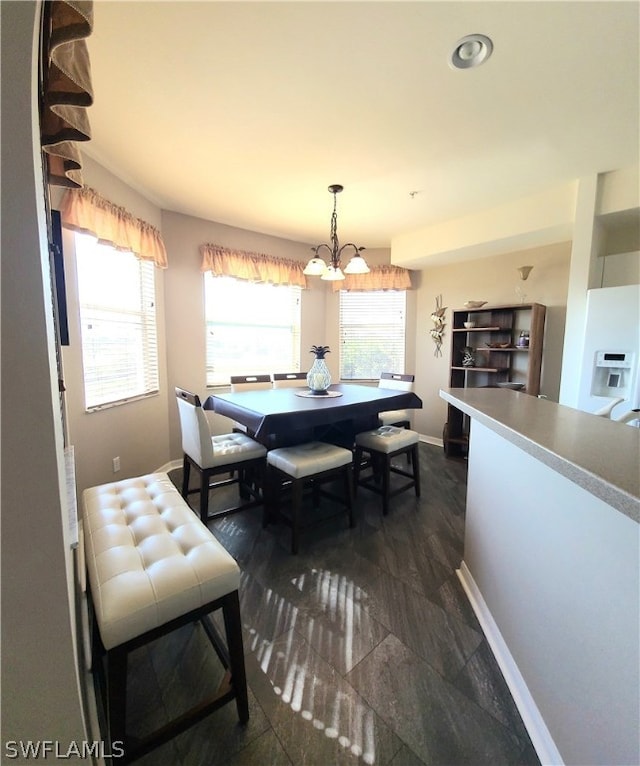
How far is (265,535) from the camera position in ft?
7.02

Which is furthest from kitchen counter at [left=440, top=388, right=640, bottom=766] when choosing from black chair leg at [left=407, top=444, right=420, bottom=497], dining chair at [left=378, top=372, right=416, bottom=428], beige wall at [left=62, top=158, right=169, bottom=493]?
beige wall at [left=62, top=158, right=169, bottom=493]

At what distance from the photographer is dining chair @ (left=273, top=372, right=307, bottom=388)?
336 cm

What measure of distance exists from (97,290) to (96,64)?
4.26 feet

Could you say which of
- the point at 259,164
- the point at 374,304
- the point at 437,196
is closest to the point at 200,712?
the point at 259,164

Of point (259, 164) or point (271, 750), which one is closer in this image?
Result: point (271, 750)

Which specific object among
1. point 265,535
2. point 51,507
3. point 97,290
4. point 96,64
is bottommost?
point 265,535

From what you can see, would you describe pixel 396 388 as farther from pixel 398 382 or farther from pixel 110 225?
pixel 110 225

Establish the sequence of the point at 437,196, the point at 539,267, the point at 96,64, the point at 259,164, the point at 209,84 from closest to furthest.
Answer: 1. the point at 96,64
2. the point at 209,84
3. the point at 259,164
4. the point at 437,196
5. the point at 539,267

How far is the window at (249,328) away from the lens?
136 inches

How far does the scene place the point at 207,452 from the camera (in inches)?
82.0

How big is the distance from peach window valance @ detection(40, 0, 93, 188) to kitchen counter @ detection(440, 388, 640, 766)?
5.09 ft

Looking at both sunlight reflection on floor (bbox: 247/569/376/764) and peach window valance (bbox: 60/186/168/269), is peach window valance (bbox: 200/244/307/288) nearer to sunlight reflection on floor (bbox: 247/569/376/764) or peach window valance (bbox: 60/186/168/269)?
peach window valance (bbox: 60/186/168/269)

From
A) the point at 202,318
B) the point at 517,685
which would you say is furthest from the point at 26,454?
the point at 202,318

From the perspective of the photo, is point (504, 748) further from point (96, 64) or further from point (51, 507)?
point (96, 64)
